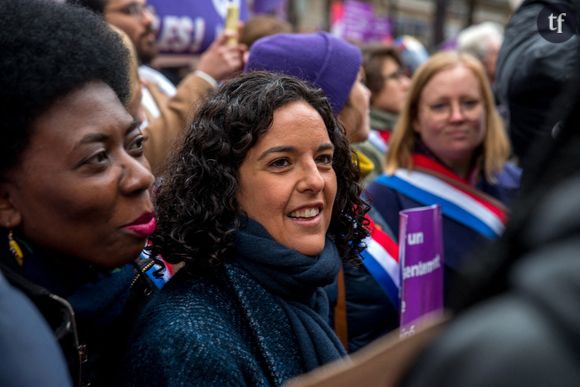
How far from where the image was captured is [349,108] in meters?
3.34

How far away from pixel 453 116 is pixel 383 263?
1289 millimetres

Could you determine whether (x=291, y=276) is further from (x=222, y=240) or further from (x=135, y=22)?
(x=135, y=22)

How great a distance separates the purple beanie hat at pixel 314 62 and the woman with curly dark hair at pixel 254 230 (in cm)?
100

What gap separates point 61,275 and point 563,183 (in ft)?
4.00

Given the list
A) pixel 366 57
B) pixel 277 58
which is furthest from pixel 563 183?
pixel 366 57

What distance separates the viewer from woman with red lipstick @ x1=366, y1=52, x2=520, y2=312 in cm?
368

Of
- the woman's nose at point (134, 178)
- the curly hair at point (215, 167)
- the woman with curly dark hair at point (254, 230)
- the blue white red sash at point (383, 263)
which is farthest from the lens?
the blue white red sash at point (383, 263)

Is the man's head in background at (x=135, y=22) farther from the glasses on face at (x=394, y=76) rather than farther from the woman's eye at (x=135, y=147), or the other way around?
the woman's eye at (x=135, y=147)

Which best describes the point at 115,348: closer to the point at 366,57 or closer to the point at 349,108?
the point at 349,108

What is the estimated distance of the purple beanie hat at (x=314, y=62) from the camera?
3221 millimetres

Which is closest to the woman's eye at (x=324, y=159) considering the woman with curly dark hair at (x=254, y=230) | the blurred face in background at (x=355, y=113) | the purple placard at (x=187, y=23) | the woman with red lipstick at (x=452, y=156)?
the woman with curly dark hair at (x=254, y=230)

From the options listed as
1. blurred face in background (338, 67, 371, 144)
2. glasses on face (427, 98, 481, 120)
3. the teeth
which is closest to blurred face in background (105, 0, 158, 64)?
blurred face in background (338, 67, 371, 144)

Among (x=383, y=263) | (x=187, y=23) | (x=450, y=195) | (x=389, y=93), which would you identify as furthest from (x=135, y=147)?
(x=187, y=23)

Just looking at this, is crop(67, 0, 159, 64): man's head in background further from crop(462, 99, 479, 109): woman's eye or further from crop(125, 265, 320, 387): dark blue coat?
crop(125, 265, 320, 387): dark blue coat
